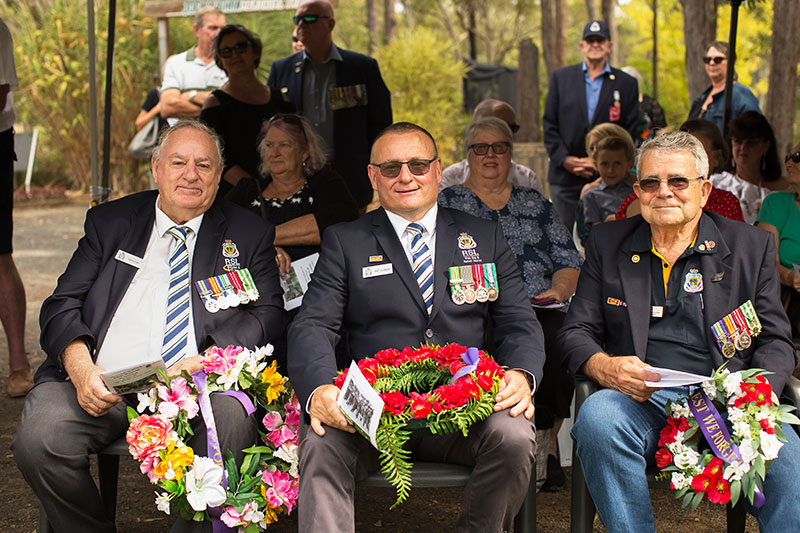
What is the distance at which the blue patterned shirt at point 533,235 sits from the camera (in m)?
4.24

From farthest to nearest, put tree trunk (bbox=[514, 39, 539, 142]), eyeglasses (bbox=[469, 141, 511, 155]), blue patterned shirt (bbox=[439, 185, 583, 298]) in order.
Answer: tree trunk (bbox=[514, 39, 539, 142]) → eyeglasses (bbox=[469, 141, 511, 155]) → blue patterned shirt (bbox=[439, 185, 583, 298])

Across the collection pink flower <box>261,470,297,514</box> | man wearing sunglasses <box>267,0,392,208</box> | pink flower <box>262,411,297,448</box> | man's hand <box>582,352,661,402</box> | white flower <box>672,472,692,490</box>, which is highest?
man wearing sunglasses <box>267,0,392,208</box>

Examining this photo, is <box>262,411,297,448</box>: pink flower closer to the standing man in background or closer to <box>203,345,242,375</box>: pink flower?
<box>203,345,242,375</box>: pink flower

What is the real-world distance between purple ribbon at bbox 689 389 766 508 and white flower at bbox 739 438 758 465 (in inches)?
0.5

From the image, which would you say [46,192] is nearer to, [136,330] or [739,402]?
[136,330]

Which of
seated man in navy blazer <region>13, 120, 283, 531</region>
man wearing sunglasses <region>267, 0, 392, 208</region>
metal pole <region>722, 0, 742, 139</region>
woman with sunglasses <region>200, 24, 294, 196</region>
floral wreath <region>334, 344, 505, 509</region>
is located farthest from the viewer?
metal pole <region>722, 0, 742, 139</region>

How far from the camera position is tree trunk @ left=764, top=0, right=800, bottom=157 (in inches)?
332

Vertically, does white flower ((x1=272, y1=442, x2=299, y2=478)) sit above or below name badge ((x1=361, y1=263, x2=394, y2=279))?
below

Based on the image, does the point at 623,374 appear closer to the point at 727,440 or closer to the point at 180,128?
the point at 727,440

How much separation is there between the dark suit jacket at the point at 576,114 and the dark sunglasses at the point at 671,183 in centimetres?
402

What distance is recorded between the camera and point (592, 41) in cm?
733

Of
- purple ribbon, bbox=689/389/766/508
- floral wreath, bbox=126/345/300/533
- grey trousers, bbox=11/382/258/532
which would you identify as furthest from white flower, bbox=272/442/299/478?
purple ribbon, bbox=689/389/766/508

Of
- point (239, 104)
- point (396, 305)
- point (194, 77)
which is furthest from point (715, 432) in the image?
point (194, 77)

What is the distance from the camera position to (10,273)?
522 centimetres
